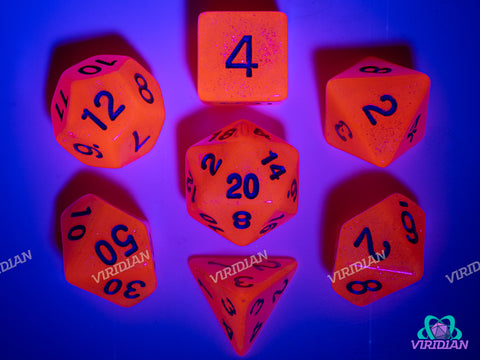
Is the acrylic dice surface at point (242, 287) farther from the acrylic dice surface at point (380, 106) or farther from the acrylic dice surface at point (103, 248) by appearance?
the acrylic dice surface at point (380, 106)

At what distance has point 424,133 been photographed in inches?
87.3

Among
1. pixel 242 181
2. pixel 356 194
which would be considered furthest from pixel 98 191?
pixel 356 194

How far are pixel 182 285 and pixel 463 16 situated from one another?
91.7 inches

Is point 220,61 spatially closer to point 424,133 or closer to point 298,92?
point 298,92

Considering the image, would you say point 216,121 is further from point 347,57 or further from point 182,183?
point 347,57

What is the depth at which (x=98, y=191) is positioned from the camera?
2.29 m

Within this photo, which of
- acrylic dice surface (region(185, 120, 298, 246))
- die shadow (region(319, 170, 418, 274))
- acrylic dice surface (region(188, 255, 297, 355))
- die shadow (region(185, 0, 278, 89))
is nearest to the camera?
acrylic dice surface (region(185, 120, 298, 246))

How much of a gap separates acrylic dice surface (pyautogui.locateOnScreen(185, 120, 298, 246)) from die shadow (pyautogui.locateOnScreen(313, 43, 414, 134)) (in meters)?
0.55

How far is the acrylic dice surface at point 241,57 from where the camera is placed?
1951 millimetres

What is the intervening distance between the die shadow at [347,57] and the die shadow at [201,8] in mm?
400

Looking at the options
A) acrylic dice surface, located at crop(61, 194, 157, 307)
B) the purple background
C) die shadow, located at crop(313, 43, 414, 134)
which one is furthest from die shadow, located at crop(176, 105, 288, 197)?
acrylic dice surface, located at crop(61, 194, 157, 307)

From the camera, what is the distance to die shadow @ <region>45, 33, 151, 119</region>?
2211 millimetres

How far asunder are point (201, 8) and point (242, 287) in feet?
5.25

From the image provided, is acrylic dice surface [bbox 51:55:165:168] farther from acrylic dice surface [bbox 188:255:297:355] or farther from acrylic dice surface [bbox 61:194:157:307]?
acrylic dice surface [bbox 188:255:297:355]
